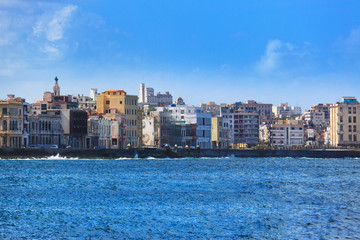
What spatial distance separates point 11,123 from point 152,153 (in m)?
34.6

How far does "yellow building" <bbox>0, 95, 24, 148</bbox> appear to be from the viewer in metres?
143

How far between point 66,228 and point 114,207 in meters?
10.5

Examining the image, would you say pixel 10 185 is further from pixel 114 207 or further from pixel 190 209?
pixel 190 209

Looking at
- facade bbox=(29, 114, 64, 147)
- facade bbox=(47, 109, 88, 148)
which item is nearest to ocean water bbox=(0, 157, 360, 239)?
facade bbox=(29, 114, 64, 147)

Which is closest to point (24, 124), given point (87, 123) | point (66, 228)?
point (87, 123)

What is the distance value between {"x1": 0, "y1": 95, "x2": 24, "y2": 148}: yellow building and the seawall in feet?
23.7

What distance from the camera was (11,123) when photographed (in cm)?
14462

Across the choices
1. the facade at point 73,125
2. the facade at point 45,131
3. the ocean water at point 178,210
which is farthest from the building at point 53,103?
the ocean water at point 178,210

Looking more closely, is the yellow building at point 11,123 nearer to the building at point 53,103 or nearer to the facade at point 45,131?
the facade at point 45,131

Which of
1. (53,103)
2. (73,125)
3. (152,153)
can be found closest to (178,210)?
(152,153)

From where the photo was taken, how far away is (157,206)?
50.7m

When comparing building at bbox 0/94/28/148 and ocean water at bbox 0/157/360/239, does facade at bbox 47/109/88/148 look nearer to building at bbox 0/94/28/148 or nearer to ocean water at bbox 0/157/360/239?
building at bbox 0/94/28/148

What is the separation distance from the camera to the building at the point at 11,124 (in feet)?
470

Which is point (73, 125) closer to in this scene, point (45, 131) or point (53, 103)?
point (45, 131)
